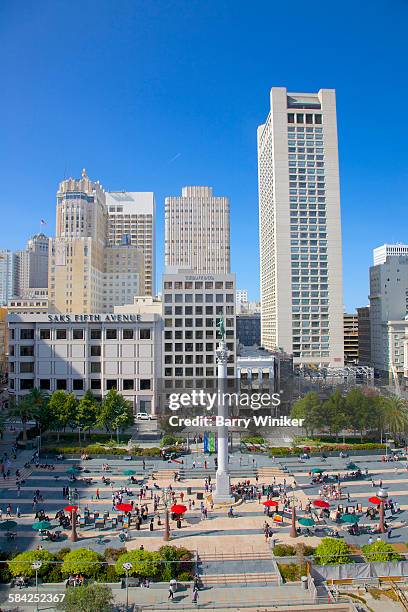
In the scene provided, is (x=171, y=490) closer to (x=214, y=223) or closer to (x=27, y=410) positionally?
(x=27, y=410)

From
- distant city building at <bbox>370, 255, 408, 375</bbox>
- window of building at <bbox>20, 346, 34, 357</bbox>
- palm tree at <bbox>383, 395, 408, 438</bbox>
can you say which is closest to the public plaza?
palm tree at <bbox>383, 395, 408, 438</bbox>

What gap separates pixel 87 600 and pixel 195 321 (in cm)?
7324

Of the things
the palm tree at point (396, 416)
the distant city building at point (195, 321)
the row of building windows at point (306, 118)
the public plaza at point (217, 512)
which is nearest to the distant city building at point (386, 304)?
the row of building windows at point (306, 118)

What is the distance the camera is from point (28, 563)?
34.0m

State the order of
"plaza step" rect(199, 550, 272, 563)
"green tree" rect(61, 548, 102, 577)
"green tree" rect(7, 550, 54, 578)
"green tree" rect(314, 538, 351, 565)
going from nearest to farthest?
"green tree" rect(7, 550, 54, 578)
"green tree" rect(61, 548, 102, 577)
"green tree" rect(314, 538, 351, 565)
"plaza step" rect(199, 550, 272, 563)

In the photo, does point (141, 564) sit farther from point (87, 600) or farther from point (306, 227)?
point (306, 227)

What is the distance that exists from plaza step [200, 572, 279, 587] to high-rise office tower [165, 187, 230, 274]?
532 feet

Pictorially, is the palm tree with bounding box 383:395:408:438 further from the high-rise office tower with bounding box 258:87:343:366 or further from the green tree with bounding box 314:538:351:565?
the high-rise office tower with bounding box 258:87:343:366

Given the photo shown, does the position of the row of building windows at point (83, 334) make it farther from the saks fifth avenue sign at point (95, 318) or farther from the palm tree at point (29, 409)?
the palm tree at point (29, 409)

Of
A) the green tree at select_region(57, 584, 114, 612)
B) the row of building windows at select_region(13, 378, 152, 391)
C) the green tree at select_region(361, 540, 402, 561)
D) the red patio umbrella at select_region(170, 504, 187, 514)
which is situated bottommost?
the green tree at select_region(361, 540, 402, 561)

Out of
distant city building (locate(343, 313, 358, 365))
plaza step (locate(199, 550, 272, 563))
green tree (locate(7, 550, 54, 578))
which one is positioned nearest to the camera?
green tree (locate(7, 550, 54, 578))

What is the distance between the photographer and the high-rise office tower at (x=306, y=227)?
441 feet

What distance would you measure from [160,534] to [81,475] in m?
20.3

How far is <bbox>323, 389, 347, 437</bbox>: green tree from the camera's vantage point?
73.0 m
